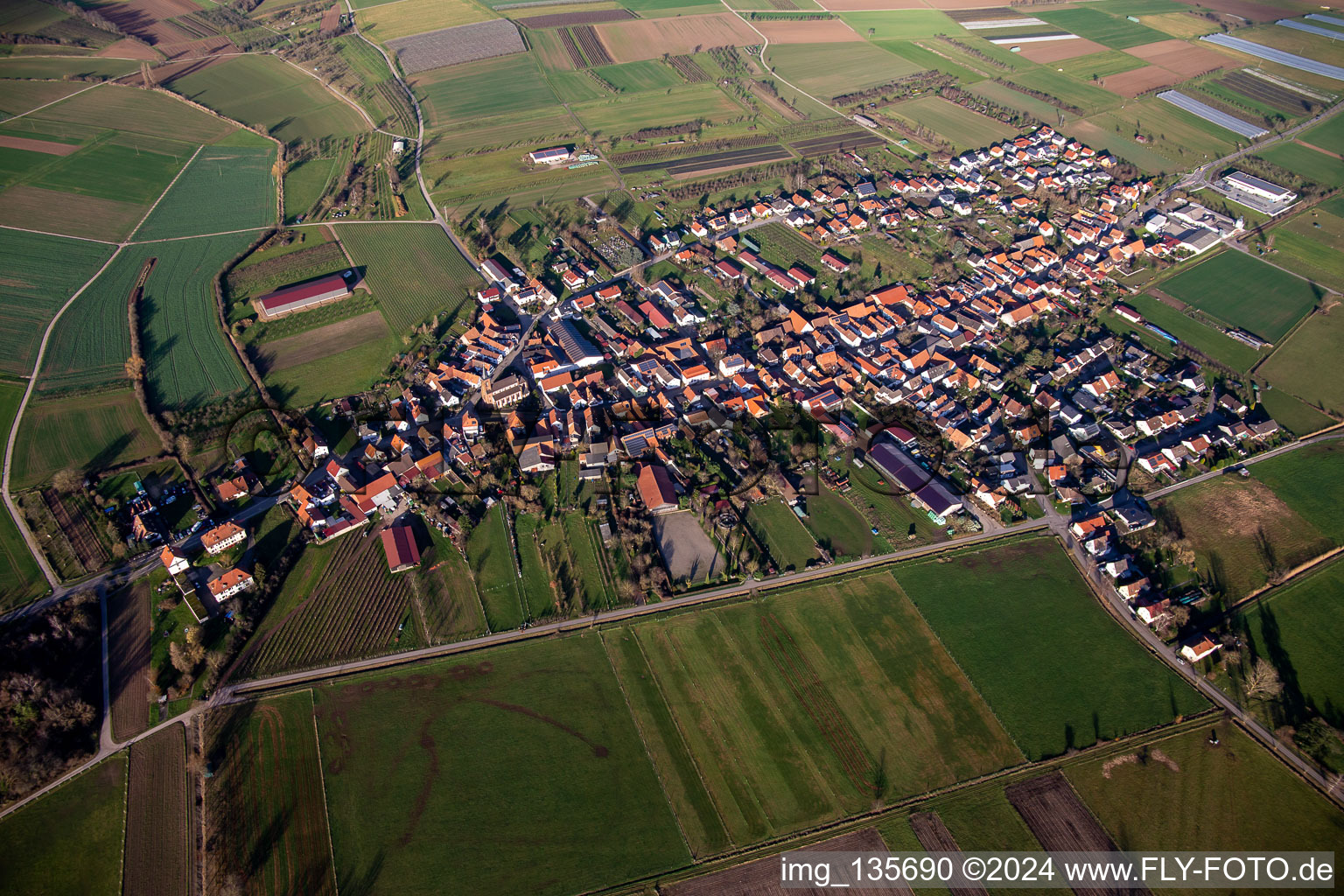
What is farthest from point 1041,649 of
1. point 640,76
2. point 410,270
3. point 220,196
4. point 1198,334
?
point 640,76

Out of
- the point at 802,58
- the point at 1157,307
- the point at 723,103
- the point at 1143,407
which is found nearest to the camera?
the point at 1143,407

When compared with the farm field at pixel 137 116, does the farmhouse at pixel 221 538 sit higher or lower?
lower

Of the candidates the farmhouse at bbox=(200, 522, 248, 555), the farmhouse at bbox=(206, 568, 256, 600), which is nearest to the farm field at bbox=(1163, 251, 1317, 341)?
the farmhouse at bbox=(206, 568, 256, 600)

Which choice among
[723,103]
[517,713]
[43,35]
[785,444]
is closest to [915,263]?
[785,444]

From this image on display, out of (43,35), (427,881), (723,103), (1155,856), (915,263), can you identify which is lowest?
(1155,856)

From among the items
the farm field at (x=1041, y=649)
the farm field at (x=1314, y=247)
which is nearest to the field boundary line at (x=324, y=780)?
the farm field at (x=1041, y=649)

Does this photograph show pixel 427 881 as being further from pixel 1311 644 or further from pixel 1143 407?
pixel 1143 407

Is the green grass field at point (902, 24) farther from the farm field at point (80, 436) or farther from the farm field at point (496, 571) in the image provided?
the farm field at point (80, 436)
